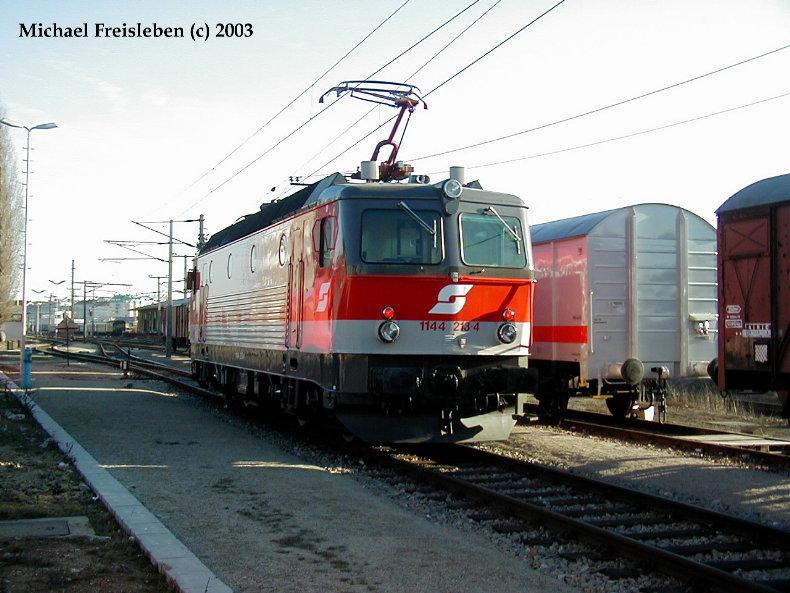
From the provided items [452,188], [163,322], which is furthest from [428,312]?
[163,322]

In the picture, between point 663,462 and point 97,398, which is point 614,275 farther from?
point 97,398

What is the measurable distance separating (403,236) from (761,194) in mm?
4132

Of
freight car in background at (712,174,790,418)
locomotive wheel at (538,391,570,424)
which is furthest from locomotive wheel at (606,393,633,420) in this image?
freight car in background at (712,174,790,418)

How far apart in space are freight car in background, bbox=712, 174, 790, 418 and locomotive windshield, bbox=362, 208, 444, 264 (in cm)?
346

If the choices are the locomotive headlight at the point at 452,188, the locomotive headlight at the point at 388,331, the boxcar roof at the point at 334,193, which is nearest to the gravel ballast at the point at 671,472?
the locomotive headlight at the point at 388,331

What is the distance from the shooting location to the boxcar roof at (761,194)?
31.7ft

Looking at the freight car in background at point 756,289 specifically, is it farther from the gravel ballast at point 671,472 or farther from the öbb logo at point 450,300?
the öbb logo at point 450,300

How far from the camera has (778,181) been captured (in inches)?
389

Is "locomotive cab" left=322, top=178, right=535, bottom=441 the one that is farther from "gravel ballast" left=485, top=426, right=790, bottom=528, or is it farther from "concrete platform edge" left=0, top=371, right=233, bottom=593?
"concrete platform edge" left=0, top=371, right=233, bottom=593

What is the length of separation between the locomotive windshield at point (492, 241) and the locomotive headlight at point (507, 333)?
2.44ft

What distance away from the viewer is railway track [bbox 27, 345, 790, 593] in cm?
601

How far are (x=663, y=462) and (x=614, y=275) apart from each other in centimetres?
381

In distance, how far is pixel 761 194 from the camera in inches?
392

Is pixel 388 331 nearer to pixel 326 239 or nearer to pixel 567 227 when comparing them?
pixel 326 239
